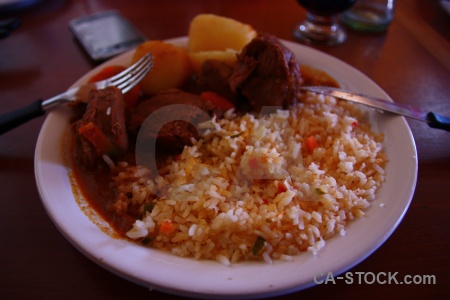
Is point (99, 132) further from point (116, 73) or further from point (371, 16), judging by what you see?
point (371, 16)

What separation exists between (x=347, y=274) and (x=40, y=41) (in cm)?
321

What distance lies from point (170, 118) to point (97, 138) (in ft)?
1.41

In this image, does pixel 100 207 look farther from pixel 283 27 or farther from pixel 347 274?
pixel 283 27

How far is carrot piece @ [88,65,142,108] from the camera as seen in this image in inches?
91.4

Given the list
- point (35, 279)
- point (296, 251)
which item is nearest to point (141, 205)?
point (35, 279)

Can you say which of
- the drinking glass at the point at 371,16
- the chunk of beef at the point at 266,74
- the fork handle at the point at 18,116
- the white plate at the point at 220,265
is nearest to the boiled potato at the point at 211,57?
the chunk of beef at the point at 266,74

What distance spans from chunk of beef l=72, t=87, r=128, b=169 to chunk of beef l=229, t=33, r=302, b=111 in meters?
0.75

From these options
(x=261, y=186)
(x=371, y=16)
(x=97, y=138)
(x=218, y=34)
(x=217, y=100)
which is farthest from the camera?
(x=371, y=16)

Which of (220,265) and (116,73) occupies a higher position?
(116,73)

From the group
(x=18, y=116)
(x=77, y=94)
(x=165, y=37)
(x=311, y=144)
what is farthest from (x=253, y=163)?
(x=165, y=37)

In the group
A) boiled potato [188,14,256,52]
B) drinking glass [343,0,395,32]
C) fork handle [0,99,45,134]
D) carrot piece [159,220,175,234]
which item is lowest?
carrot piece [159,220,175,234]

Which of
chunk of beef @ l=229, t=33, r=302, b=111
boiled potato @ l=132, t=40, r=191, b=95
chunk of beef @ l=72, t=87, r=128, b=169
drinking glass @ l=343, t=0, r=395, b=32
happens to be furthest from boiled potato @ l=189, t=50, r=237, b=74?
drinking glass @ l=343, t=0, r=395, b=32

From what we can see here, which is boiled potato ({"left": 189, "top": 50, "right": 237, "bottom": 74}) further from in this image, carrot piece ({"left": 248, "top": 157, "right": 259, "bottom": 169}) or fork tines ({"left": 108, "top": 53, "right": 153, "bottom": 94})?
carrot piece ({"left": 248, "top": 157, "right": 259, "bottom": 169})

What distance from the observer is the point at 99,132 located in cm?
190
